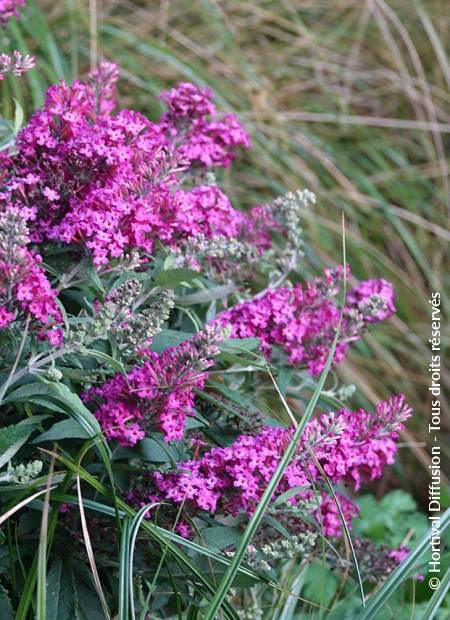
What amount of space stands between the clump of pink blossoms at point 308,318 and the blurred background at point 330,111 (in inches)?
44.6

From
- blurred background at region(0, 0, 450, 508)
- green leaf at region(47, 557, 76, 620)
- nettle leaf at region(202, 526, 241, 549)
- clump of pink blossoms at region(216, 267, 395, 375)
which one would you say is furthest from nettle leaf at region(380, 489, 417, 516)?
green leaf at region(47, 557, 76, 620)

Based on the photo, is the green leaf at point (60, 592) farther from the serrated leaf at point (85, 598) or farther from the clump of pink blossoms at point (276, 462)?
the clump of pink blossoms at point (276, 462)

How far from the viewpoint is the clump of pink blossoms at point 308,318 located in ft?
4.71

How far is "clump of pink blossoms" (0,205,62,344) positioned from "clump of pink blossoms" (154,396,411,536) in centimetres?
27

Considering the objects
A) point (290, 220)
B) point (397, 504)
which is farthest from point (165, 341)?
point (397, 504)

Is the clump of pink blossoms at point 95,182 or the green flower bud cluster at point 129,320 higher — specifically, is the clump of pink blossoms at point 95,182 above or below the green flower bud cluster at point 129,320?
above

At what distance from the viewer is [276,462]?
3.98ft

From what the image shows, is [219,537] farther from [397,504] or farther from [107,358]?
[397,504]

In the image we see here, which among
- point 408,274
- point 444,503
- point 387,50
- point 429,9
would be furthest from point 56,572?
point 429,9

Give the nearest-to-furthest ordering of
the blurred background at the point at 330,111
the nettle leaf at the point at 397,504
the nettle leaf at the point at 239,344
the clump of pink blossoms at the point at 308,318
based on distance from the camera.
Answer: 1. the nettle leaf at the point at 239,344
2. the clump of pink blossoms at the point at 308,318
3. the nettle leaf at the point at 397,504
4. the blurred background at the point at 330,111

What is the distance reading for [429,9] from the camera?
3.73 metres

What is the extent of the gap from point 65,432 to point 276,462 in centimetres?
28

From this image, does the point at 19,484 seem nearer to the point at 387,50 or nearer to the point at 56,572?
the point at 56,572

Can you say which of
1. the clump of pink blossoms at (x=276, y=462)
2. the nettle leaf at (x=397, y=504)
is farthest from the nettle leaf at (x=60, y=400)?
the nettle leaf at (x=397, y=504)
